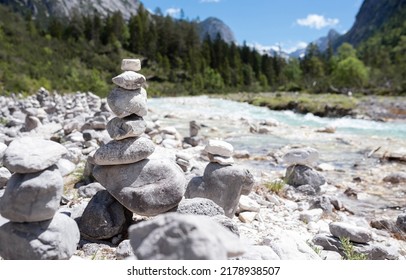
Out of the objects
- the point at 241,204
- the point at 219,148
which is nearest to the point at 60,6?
the point at 241,204

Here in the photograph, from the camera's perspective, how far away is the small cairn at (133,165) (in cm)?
458

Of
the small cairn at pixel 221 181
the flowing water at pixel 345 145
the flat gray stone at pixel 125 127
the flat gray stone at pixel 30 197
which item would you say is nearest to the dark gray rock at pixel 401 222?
the flowing water at pixel 345 145

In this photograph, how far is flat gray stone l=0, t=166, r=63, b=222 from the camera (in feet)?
10.7

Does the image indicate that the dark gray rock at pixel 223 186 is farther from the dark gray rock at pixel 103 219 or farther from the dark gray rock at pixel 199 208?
the dark gray rock at pixel 103 219

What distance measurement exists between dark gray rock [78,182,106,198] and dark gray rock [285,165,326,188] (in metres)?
4.15

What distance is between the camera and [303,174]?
27.9 feet

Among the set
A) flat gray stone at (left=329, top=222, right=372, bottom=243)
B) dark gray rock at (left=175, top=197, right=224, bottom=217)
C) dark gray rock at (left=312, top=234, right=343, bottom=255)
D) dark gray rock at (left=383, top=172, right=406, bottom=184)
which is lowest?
dark gray rock at (left=383, top=172, right=406, bottom=184)

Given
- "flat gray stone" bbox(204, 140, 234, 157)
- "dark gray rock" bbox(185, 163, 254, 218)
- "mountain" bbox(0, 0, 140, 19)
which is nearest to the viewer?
"dark gray rock" bbox(185, 163, 254, 218)

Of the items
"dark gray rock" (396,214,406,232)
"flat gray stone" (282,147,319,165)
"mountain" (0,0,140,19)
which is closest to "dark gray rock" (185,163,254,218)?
"dark gray rock" (396,214,406,232)

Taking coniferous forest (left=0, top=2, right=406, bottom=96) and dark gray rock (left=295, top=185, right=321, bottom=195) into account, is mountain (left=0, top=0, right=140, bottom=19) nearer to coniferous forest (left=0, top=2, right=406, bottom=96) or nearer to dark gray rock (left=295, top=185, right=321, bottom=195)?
coniferous forest (left=0, top=2, right=406, bottom=96)

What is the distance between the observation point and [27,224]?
3.40 m

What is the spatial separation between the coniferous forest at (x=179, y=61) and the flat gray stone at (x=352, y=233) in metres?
37.8
